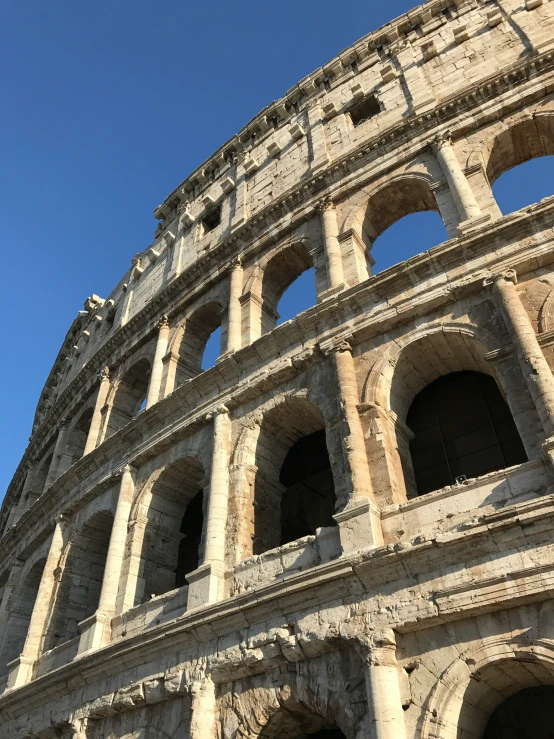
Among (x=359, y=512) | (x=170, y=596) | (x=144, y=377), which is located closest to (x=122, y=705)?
(x=170, y=596)

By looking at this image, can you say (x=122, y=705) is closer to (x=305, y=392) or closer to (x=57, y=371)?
(x=305, y=392)

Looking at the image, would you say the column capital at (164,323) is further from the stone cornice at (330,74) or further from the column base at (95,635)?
the column base at (95,635)

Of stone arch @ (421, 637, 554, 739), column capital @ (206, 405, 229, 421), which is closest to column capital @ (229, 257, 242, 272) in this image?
column capital @ (206, 405, 229, 421)

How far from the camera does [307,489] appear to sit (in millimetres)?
11250

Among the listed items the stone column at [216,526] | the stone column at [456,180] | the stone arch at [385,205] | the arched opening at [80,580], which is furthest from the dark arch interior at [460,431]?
the arched opening at [80,580]

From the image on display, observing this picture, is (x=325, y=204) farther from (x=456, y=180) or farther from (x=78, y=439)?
(x=78, y=439)

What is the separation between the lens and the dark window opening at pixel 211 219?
17.3 m

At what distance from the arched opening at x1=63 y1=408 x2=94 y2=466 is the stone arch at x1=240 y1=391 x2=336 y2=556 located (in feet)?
27.3

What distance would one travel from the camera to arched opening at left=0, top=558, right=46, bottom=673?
43.5 feet

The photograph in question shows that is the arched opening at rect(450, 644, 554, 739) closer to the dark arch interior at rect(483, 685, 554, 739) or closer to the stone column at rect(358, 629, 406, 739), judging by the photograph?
the dark arch interior at rect(483, 685, 554, 739)

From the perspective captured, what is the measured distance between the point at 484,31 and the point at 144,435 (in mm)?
12040

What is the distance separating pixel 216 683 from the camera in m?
7.87

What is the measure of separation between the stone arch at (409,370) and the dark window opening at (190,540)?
4886 mm

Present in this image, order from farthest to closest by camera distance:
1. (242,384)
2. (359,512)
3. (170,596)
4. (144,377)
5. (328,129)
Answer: (144,377)
(328,129)
(242,384)
(170,596)
(359,512)
